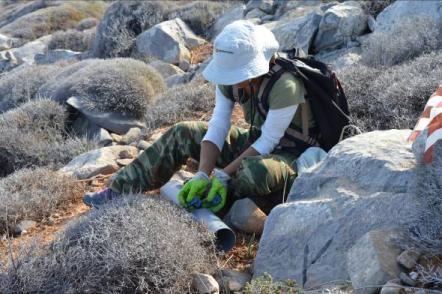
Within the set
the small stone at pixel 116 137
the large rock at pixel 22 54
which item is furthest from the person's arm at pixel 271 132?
the large rock at pixel 22 54

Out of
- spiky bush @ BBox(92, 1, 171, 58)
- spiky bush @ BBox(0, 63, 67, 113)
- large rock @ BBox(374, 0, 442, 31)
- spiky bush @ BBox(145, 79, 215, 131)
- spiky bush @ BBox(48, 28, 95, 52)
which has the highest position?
large rock @ BBox(374, 0, 442, 31)

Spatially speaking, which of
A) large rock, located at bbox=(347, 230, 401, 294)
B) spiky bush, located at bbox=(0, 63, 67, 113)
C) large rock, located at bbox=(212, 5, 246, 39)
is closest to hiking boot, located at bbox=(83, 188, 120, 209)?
large rock, located at bbox=(347, 230, 401, 294)

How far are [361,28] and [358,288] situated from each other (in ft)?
21.9

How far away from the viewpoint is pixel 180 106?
6.87m

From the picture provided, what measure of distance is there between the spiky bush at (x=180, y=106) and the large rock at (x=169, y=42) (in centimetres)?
398

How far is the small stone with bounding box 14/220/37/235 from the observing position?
4375 mm

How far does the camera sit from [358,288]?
2379 millimetres

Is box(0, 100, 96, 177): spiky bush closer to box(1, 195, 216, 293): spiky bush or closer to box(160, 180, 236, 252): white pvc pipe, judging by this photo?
box(160, 180, 236, 252): white pvc pipe

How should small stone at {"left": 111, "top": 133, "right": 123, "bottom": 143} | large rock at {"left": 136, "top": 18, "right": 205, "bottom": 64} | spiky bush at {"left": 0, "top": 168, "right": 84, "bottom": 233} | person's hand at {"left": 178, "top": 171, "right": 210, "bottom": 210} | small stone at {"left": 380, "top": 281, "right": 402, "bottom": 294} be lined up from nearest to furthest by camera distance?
small stone at {"left": 380, "top": 281, "right": 402, "bottom": 294}
person's hand at {"left": 178, "top": 171, "right": 210, "bottom": 210}
spiky bush at {"left": 0, "top": 168, "right": 84, "bottom": 233}
small stone at {"left": 111, "top": 133, "right": 123, "bottom": 143}
large rock at {"left": 136, "top": 18, "right": 205, "bottom": 64}

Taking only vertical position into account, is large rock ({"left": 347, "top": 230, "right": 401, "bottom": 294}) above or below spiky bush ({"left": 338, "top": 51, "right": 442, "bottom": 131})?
above

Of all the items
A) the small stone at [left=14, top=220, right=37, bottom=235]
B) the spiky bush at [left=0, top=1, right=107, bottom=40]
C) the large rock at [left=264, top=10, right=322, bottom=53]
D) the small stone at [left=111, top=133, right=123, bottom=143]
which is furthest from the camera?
the spiky bush at [left=0, top=1, right=107, bottom=40]

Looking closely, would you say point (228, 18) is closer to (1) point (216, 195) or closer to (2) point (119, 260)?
(1) point (216, 195)

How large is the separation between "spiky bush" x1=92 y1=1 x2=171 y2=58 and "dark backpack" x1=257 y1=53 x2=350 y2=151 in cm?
917

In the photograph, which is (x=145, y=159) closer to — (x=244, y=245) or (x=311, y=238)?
(x=244, y=245)
